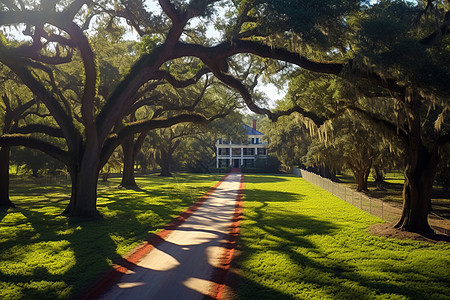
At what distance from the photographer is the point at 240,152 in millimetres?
85250

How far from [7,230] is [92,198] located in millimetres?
3430

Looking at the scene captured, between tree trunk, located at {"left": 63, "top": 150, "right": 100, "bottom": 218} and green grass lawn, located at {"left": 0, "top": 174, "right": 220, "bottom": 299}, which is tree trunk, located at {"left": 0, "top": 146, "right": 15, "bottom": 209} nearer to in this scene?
green grass lawn, located at {"left": 0, "top": 174, "right": 220, "bottom": 299}

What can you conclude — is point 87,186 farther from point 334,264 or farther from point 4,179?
point 334,264

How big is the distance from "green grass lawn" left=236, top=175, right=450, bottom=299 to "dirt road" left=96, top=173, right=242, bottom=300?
0.80m

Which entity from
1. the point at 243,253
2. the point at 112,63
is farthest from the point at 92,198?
the point at 112,63

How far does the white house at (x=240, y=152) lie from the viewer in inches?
3295

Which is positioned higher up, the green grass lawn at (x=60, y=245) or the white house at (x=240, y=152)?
the white house at (x=240, y=152)

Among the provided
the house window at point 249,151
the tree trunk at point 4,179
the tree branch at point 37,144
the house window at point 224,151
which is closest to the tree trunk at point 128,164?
the tree trunk at point 4,179

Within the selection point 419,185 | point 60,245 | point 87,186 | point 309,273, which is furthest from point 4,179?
point 419,185

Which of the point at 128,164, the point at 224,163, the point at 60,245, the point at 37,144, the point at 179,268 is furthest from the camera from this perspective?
the point at 224,163

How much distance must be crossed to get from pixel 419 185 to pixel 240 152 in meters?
72.6

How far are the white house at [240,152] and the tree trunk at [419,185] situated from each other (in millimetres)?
70276

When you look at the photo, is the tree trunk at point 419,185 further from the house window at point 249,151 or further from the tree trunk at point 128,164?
the house window at point 249,151

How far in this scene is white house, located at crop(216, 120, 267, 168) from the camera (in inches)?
3295
